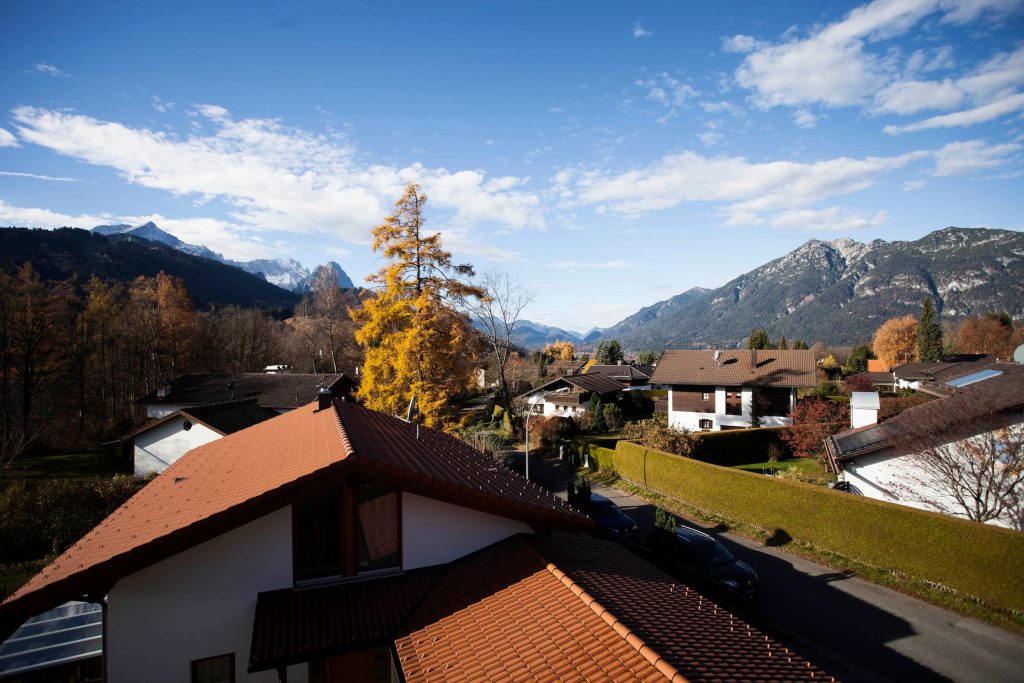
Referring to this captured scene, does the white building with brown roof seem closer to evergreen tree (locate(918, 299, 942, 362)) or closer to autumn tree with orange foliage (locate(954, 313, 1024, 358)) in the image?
evergreen tree (locate(918, 299, 942, 362))

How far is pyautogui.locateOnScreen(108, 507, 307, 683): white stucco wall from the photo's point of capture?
6141mm

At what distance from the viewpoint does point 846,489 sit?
17906 mm

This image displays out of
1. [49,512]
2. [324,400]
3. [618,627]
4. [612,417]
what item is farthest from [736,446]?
[49,512]

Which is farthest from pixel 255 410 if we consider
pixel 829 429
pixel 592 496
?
pixel 829 429

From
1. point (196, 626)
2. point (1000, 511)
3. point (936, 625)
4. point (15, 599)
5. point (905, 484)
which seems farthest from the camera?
point (905, 484)

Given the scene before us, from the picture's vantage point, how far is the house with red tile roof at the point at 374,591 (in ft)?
17.8

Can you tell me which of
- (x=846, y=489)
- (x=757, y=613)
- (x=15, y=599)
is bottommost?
(x=757, y=613)

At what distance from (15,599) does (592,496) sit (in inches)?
661

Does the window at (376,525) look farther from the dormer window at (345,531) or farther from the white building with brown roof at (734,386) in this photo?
the white building with brown roof at (734,386)

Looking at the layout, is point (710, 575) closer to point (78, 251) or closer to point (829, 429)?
point (829, 429)

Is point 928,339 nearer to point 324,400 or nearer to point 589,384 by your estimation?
point 589,384

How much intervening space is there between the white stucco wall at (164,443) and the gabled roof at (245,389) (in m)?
8.76

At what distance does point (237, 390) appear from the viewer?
122ft

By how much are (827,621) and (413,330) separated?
18796 millimetres
